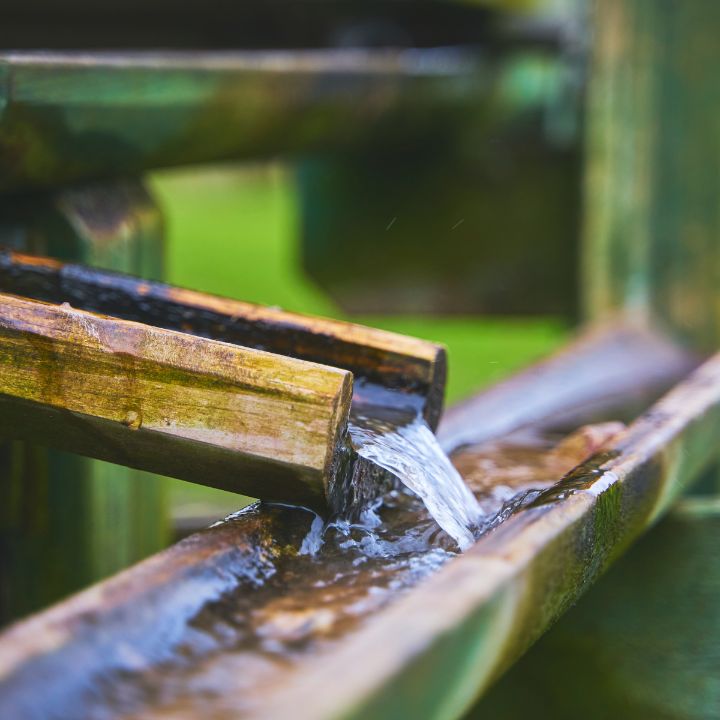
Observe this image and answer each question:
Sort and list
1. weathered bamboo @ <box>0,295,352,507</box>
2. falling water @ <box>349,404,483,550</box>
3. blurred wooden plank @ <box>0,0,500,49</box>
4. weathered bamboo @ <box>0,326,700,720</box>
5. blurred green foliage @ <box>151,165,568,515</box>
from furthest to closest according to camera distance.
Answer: blurred green foliage @ <box>151,165,568,515</box>, blurred wooden plank @ <box>0,0,500,49</box>, falling water @ <box>349,404,483,550</box>, weathered bamboo @ <box>0,295,352,507</box>, weathered bamboo @ <box>0,326,700,720</box>

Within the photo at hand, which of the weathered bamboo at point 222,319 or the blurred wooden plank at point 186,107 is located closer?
the weathered bamboo at point 222,319

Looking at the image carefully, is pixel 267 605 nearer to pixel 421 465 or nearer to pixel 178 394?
pixel 178 394

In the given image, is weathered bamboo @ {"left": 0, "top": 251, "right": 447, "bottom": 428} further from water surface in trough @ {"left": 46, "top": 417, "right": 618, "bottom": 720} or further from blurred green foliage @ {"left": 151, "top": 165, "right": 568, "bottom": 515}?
blurred green foliage @ {"left": 151, "top": 165, "right": 568, "bottom": 515}

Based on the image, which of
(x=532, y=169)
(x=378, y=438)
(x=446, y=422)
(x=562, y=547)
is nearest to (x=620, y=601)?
(x=446, y=422)

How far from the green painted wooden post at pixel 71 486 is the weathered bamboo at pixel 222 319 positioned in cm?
45

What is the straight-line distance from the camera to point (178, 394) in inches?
46.0

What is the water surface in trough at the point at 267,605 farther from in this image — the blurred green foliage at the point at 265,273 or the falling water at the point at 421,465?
the blurred green foliage at the point at 265,273

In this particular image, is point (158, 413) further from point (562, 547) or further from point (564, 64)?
point (564, 64)

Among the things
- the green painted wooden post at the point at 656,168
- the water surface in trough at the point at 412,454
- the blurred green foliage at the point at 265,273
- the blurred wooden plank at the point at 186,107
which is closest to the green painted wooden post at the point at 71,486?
the blurred wooden plank at the point at 186,107

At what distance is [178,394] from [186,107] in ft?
3.67

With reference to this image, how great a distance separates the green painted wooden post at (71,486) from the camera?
1947 mm

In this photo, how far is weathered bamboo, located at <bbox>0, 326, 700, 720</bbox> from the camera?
0.78 meters

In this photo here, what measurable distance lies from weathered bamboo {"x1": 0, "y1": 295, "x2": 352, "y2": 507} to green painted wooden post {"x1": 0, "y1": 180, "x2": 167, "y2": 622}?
759mm

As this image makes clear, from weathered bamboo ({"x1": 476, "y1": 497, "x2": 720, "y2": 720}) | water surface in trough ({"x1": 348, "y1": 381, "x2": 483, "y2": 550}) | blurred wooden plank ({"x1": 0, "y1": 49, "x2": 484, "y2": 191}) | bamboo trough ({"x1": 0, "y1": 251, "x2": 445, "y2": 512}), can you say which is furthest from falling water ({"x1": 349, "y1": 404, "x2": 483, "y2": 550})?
blurred wooden plank ({"x1": 0, "y1": 49, "x2": 484, "y2": 191})
